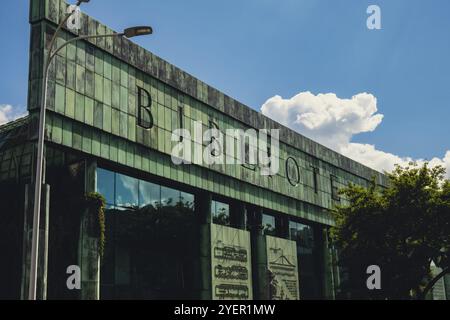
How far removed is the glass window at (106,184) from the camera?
3409 cm

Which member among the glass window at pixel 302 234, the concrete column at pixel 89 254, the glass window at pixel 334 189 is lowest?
the concrete column at pixel 89 254

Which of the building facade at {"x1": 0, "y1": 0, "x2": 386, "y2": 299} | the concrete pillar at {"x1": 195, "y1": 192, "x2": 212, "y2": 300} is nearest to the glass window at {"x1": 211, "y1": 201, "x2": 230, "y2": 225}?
the building facade at {"x1": 0, "y1": 0, "x2": 386, "y2": 299}

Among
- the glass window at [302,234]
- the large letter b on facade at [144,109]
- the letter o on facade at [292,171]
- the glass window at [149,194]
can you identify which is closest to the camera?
the large letter b on facade at [144,109]

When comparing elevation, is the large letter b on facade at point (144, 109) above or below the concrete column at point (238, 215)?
above

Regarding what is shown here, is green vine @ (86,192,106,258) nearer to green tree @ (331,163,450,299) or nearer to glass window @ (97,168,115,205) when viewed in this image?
glass window @ (97,168,115,205)

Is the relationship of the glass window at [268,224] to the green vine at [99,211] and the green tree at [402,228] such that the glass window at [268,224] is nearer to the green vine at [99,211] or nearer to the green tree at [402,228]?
the green tree at [402,228]

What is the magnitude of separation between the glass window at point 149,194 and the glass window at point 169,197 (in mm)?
439

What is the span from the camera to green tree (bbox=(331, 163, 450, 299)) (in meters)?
40.6

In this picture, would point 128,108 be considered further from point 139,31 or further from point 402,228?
point 402,228

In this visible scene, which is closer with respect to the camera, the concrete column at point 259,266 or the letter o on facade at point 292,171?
the concrete column at point 259,266

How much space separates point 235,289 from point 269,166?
1170cm

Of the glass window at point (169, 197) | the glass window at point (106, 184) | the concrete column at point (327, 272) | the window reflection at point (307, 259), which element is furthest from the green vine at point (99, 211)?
the concrete column at point (327, 272)

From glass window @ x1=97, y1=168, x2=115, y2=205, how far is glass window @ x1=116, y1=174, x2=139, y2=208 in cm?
50
